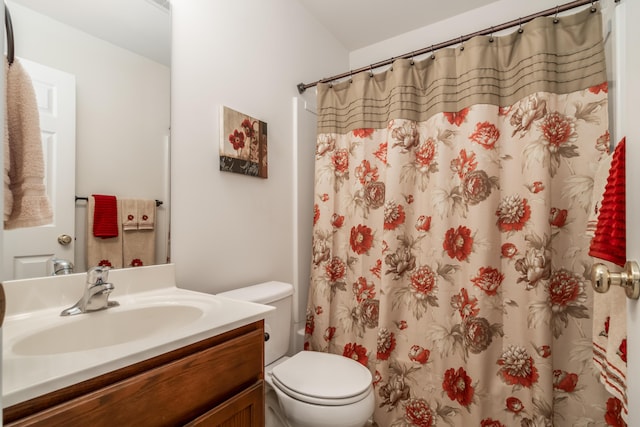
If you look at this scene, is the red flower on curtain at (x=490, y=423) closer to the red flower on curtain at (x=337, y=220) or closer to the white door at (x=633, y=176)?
the white door at (x=633, y=176)

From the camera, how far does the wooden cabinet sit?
1.79 ft

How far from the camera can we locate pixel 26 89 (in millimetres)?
820

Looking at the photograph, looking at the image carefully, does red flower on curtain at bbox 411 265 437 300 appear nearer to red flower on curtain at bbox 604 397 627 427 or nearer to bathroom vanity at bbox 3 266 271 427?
red flower on curtain at bbox 604 397 627 427

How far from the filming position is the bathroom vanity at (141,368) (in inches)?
21.3

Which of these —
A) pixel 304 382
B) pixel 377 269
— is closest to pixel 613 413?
pixel 377 269

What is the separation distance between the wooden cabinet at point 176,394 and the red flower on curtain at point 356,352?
35.3 inches

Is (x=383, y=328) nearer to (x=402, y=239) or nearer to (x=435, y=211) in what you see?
(x=402, y=239)

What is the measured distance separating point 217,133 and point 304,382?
115 centimetres

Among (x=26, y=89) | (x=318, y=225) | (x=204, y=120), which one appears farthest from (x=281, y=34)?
(x=26, y=89)

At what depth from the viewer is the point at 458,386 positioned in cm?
142

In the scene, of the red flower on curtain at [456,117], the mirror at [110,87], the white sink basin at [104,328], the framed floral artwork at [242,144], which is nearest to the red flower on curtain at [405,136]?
the red flower on curtain at [456,117]

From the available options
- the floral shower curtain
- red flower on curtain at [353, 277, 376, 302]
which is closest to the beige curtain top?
the floral shower curtain

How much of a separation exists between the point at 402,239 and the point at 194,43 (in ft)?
4.38

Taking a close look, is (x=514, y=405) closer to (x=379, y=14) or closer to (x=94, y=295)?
(x=94, y=295)
